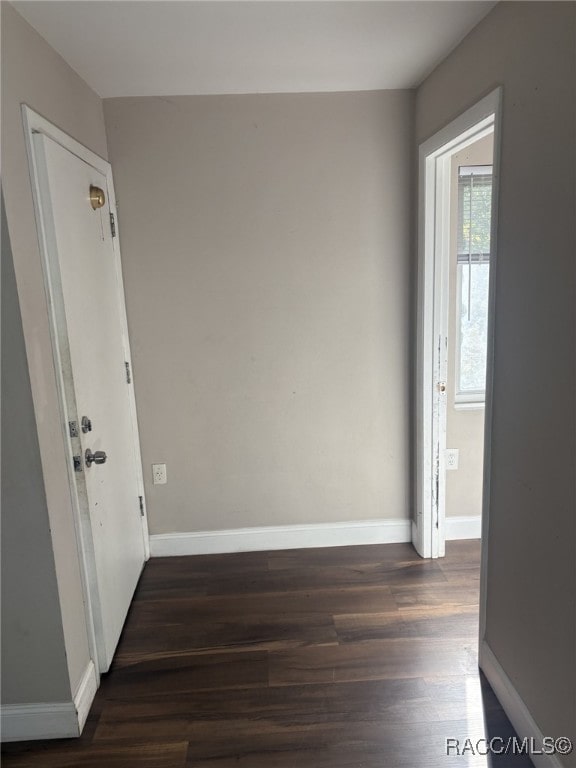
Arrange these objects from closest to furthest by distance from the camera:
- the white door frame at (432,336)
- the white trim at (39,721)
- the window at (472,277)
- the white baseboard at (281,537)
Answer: the white trim at (39,721)
the white door frame at (432,336)
the window at (472,277)
the white baseboard at (281,537)

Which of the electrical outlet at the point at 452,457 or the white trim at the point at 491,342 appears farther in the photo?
the electrical outlet at the point at 452,457

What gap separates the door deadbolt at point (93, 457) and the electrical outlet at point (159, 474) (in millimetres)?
824

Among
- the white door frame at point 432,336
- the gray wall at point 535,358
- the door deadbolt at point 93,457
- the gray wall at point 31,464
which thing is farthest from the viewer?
the white door frame at point 432,336

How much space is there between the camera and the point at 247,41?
1.82 m

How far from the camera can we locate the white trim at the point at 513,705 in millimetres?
1516

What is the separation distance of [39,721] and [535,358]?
1.98 m

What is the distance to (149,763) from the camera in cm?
163

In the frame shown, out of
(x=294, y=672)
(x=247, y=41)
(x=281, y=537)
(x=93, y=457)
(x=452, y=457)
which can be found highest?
(x=247, y=41)

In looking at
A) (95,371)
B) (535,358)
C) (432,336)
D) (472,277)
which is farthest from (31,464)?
(472,277)

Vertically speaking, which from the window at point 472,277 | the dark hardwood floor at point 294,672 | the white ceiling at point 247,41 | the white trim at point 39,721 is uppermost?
the white ceiling at point 247,41

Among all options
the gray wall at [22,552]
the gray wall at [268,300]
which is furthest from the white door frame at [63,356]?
the gray wall at [268,300]

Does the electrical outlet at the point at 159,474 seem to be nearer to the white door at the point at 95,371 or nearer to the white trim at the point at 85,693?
the white door at the point at 95,371

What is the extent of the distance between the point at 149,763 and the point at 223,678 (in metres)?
0.40

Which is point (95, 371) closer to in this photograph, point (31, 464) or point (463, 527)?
point (31, 464)
